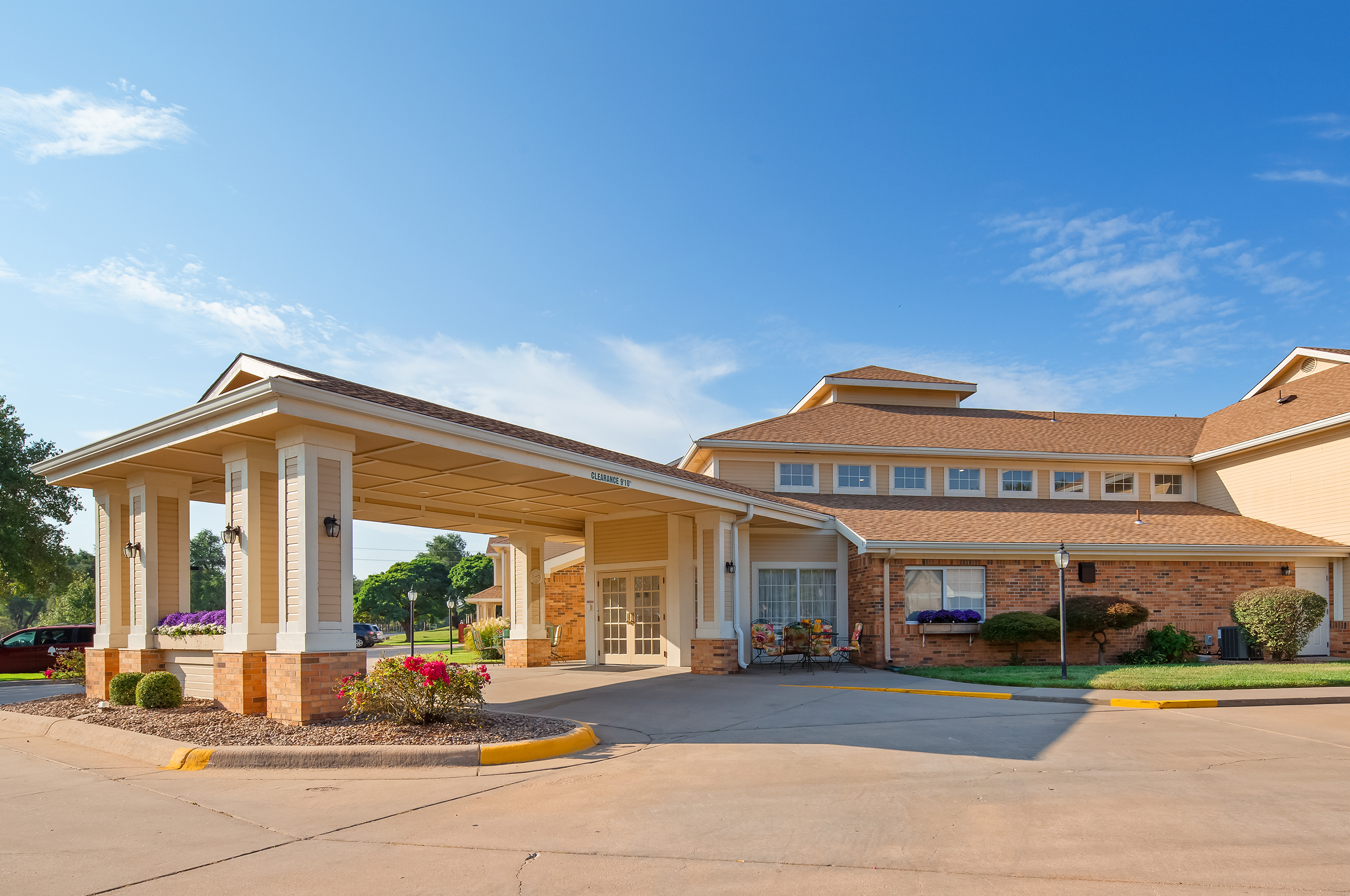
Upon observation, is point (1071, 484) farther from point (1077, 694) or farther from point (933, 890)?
point (933, 890)

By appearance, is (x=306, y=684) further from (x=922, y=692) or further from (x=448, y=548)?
(x=448, y=548)

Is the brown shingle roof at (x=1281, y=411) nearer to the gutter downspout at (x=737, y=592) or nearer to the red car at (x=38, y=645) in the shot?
the gutter downspout at (x=737, y=592)

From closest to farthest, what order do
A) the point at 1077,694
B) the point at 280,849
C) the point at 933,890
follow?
the point at 933,890 → the point at 280,849 → the point at 1077,694

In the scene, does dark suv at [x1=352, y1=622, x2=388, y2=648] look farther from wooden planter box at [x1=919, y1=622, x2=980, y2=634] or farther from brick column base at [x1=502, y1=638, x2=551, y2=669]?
wooden planter box at [x1=919, y1=622, x2=980, y2=634]

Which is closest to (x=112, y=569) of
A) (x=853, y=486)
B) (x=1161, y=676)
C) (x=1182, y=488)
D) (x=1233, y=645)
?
(x=853, y=486)

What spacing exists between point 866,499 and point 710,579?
6.86 metres

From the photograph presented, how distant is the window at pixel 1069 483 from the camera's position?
25.6 metres

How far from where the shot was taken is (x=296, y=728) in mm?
9852

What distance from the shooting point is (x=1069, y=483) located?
84.1 ft

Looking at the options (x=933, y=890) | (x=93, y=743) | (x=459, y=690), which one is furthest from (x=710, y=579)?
(x=933, y=890)

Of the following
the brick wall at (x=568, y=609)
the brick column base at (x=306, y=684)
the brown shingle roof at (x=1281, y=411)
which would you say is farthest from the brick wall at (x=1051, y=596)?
the brick column base at (x=306, y=684)

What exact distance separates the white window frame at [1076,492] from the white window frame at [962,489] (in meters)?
2.00

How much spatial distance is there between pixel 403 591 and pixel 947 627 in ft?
225

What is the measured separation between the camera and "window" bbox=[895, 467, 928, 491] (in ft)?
81.1
